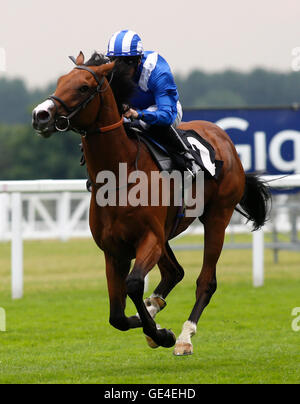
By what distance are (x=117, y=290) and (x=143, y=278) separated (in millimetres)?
322

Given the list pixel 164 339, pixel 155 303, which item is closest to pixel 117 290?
pixel 164 339

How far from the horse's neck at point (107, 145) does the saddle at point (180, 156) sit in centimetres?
23

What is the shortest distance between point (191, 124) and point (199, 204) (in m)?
0.79

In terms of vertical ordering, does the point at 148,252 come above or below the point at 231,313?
above

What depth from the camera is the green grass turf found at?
530cm

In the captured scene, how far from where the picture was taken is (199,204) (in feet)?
19.9

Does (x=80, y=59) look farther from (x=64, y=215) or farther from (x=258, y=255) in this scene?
(x=64, y=215)

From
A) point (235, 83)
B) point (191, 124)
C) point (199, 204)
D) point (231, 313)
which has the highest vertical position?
point (191, 124)

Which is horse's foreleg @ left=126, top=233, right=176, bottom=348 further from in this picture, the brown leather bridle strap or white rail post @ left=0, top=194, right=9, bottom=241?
white rail post @ left=0, top=194, right=9, bottom=241

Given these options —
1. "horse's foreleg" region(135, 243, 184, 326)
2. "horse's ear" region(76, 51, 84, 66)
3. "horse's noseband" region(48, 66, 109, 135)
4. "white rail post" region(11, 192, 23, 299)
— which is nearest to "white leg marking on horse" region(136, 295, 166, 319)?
"horse's foreleg" region(135, 243, 184, 326)

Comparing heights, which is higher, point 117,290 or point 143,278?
point 143,278

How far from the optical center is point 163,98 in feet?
17.7
